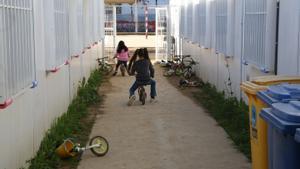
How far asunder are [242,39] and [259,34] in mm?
1540

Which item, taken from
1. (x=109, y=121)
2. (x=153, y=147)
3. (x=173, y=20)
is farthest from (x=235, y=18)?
(x=173, y=20)

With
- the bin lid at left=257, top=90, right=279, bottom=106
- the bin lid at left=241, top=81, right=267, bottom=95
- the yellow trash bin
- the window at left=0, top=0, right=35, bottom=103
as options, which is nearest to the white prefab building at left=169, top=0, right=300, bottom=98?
the yellow trash bin

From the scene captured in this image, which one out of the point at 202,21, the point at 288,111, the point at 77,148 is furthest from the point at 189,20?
the point at 288,111

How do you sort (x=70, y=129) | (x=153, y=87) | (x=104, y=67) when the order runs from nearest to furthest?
(x=70, y=129) < (x=153, y=87) < (x=104, y=67)

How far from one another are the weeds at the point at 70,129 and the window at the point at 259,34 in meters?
3.09

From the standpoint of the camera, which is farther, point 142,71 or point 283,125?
point 142,71

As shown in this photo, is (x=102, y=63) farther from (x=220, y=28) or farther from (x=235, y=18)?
(x=235, y=18)

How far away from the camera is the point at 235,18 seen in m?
11.8

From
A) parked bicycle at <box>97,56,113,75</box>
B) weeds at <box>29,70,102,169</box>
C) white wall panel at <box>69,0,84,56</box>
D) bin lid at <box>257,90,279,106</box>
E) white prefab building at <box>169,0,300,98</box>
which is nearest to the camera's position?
bin lid at <box>257,90,279,106</box>

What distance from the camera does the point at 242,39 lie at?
11008mm

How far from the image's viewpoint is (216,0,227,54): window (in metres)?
13.0

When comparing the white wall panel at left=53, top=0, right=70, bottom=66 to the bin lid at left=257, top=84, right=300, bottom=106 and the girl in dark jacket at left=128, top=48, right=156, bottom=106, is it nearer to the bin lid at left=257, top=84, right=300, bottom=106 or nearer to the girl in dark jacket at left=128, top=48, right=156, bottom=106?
the girl in dark jacket at left=128, top=48, right=156, bottom=106

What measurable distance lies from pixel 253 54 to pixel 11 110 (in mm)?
4832

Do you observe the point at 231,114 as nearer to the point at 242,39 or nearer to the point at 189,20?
the point at 242,39
